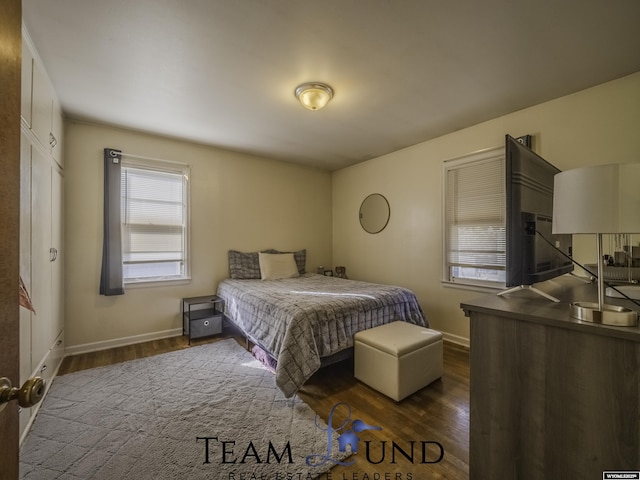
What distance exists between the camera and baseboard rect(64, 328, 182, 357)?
2.86 metres

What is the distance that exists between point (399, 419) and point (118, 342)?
3.08 metres

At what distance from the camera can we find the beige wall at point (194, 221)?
2902 millimetres

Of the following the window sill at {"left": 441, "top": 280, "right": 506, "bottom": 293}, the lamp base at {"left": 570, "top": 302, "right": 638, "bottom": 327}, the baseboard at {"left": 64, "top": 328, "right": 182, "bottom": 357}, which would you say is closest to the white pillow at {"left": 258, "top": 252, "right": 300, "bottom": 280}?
the baseboard at {"left": 64, "top": 328, "right": 182, "bottom": 357}

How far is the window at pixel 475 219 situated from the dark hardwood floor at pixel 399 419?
37.0 inches

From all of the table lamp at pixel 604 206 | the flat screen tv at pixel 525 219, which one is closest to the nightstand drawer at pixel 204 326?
the flat screen tv at pixel 525 219

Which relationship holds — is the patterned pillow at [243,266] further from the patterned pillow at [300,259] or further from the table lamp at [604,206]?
the table lamp at [604,206]

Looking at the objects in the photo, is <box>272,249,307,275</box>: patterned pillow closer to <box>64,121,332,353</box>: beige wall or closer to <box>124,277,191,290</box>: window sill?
<box>64,121,332,353</box>: beige wall

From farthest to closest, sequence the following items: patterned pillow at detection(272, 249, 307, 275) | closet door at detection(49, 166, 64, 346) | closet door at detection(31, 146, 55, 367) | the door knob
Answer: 1. patterned pillow at detection(272, 249, 307, 275)
2. closet door at detection(49, 166, 64, 346)
3. closet door at detection(31, 146, 55, 367)
4. the door knob

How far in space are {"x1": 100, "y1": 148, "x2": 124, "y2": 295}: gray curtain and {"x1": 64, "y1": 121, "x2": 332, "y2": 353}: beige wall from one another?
94 mm

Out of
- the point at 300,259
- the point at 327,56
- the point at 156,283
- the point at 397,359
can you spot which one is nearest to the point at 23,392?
the point at 397,359

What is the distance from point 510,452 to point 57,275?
11.6 feet

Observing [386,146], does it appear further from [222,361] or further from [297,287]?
[222,361]

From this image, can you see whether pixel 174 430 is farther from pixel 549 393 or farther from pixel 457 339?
pixel 457 339

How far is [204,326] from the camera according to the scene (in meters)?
3.27
